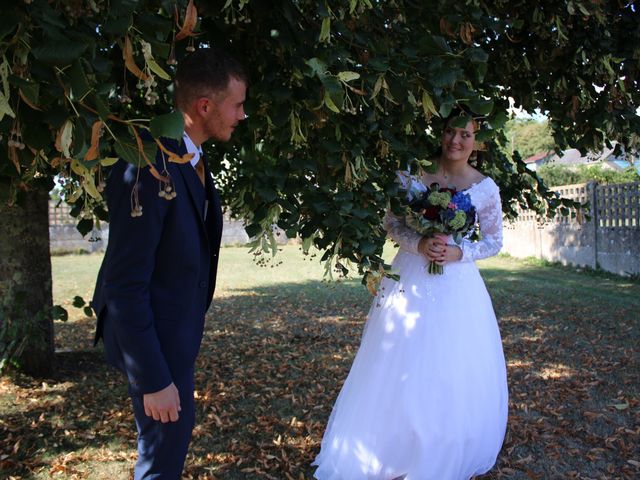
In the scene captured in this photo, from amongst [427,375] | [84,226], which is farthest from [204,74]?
[427,375]

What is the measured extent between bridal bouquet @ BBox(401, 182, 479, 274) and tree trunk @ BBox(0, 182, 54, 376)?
2.89 metres

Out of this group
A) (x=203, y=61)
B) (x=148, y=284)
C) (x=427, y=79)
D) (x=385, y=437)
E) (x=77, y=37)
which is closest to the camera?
(x=77, y=37)

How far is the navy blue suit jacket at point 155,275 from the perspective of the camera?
1756 millimetres

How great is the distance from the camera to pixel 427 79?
86.0 inches

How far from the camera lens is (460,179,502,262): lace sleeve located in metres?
Result: 3.24

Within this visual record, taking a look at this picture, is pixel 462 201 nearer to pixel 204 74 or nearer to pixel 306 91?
pixel 306 91

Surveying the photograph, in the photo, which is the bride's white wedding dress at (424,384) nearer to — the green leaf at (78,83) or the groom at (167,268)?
the groom at (167,268)

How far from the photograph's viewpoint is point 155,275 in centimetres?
190

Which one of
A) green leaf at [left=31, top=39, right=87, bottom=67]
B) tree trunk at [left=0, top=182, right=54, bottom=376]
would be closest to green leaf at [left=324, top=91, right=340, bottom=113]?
green leaf at [left=31, top=39, right=87, bottom=67]

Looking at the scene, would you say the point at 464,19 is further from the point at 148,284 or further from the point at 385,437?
the point at 385,437

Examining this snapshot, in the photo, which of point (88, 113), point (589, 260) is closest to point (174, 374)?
point (88, 113)

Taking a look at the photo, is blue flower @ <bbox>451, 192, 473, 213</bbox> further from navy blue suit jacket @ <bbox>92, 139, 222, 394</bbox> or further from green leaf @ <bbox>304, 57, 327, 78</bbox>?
navy blue suit jacket @ <bbox>92, 139, 222, 394</bbox>

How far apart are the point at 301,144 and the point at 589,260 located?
11744 mm

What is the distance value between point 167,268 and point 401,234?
68.4 inches
